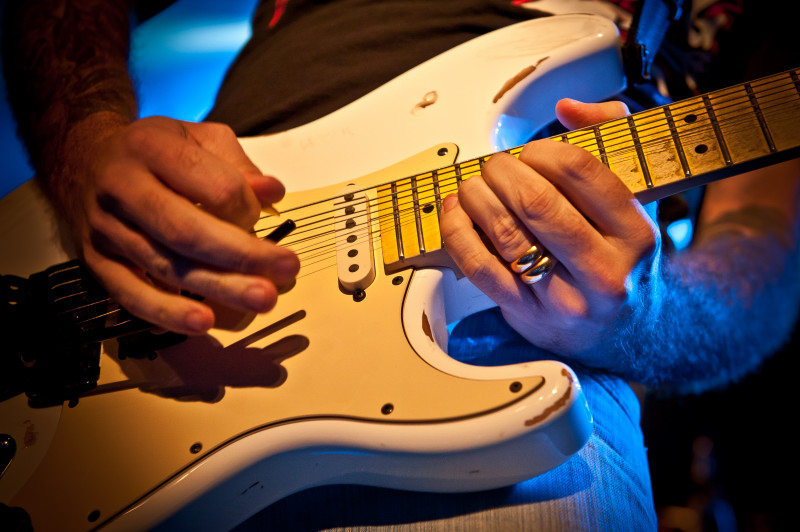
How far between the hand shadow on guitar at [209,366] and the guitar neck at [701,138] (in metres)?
0.26

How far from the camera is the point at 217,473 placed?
632 millimetres

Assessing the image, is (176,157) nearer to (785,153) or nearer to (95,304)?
(95,304)

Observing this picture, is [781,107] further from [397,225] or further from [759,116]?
[397,225]

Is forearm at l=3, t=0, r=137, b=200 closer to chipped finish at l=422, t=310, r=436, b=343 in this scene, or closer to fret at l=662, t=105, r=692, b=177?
chipped finish at l=422, t=310, r=436, b=343

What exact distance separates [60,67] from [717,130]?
1426mm

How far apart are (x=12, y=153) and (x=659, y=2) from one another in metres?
2.03

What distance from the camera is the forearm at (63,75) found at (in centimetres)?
106

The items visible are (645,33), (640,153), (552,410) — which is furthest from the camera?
(645,33)

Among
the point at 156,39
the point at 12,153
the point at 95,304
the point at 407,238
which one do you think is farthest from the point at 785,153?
the point at 12,153

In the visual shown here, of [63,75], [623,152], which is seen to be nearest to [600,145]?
[623,152]

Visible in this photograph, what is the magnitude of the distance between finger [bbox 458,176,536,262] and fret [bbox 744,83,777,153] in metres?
0.32

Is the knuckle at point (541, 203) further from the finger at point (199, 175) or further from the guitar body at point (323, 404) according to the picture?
the finger at point (199, 175)

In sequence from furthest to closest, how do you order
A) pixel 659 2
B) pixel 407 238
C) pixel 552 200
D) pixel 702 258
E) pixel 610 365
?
pixel 702 258
pixel 659 2
pixel 610 365
pixel 407 238
pixel 552 200

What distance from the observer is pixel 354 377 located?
0.66 m
